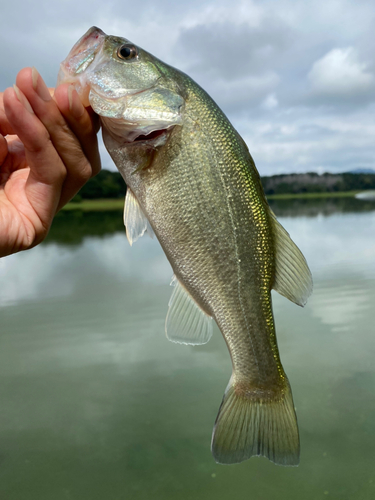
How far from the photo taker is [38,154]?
1869 millimetres

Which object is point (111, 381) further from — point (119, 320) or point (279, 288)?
point (279, 288)

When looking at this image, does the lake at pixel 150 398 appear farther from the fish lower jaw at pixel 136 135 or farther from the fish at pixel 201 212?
the fish lower jaw at pixel 136 135

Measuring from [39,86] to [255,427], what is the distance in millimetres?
2009

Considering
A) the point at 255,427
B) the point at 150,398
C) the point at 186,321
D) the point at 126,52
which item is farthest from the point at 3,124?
the point at 150,398

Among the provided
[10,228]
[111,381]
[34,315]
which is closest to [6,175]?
[10,228]

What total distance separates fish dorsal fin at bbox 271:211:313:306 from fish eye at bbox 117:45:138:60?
47.1 inches

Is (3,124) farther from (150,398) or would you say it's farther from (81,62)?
(150,398)

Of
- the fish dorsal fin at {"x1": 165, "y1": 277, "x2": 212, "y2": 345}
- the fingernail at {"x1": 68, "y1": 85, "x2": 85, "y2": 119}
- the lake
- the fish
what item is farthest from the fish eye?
the lake

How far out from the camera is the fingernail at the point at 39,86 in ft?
5.51

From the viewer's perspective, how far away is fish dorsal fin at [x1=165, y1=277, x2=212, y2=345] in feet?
6.84

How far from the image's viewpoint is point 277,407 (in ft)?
6.86

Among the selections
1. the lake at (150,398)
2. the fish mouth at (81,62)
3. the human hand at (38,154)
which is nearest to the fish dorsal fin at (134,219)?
the human hand at (38,154)

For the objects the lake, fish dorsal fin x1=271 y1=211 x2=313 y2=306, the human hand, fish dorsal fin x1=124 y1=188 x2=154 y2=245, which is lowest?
the lake

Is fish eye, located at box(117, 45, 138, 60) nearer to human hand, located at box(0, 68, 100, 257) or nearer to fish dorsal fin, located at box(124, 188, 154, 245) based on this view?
human hand, located at box(0, 68, 100, 257)
